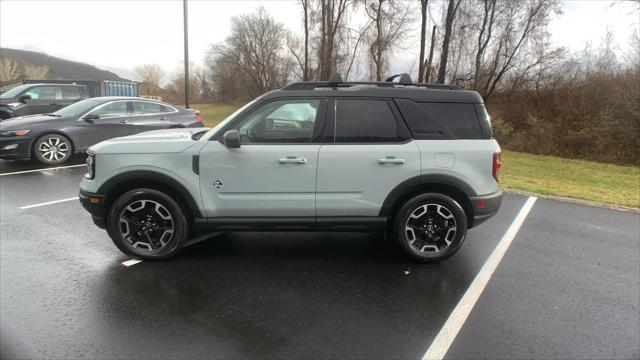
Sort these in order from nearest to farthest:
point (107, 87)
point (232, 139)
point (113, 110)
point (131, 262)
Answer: point (232, 139) < point (131, 262) < point (113, 110) < point (107, 87)

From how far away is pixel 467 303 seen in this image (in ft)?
11.5

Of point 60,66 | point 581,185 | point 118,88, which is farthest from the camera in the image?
point 60,66

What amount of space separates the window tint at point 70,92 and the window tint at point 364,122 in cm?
1293

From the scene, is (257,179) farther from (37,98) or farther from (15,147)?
(37,98)

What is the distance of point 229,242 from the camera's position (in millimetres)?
4820

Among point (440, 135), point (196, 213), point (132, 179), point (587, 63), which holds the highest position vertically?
point (587, 63)

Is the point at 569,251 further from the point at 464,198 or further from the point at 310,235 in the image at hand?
the point at 310,235

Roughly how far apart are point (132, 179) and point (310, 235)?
2.16 m

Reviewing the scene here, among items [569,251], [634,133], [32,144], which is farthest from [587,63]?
[32,144]

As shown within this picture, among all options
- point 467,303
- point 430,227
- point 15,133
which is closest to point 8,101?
point 15,133

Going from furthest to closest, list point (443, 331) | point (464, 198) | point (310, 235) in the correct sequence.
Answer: point (310, 235) < point (464, 198) < point (443, 331)

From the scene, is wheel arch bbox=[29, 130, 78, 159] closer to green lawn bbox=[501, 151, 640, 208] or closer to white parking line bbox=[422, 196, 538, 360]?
white parking line bbox=[422, 196, 538, 360]

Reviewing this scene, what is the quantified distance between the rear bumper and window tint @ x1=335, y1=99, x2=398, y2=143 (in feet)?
3.53

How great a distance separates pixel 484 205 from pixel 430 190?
0.58 meters
